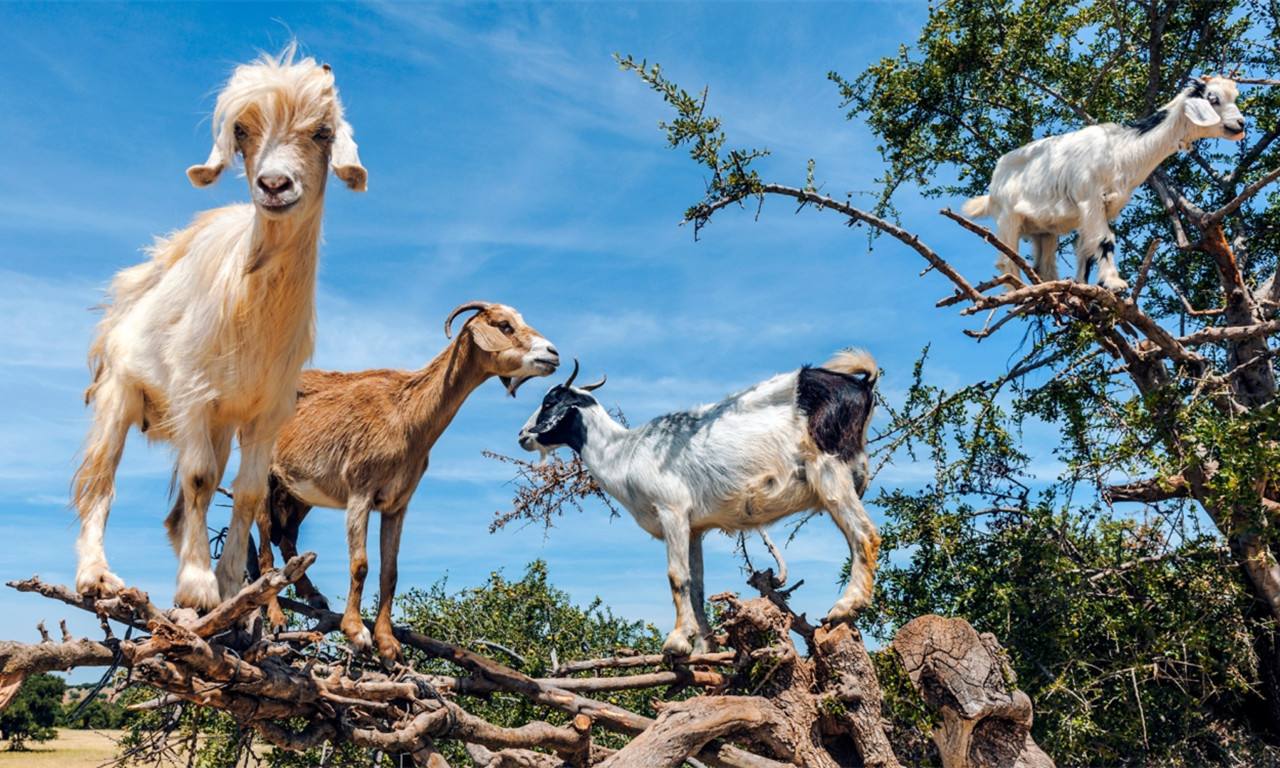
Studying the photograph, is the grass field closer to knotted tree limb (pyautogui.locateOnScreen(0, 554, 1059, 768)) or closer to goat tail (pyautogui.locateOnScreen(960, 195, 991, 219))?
knotted tree limb (pyautogui.locateOnScreen(0, 554, 1059, 768))

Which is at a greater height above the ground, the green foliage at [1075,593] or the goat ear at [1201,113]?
the goat ear at [1201,113]

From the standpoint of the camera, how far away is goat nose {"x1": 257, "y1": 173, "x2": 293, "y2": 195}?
370 centimetres

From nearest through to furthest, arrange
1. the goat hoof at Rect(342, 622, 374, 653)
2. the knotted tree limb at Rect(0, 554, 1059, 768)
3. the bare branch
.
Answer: the knotted tree limb at Rect(0, 554, 1059, 768), the goat hoof at Rect(342, 622, 374, 653), the bare branch

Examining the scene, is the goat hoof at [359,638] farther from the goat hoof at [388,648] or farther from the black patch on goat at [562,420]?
the black patch on goat at [562,420]

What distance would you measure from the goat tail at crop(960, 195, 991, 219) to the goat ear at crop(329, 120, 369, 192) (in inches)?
195

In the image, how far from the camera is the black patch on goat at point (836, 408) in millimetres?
5547

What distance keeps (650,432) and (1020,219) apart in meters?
3.09

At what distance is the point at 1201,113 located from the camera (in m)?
6.82

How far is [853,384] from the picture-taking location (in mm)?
5742

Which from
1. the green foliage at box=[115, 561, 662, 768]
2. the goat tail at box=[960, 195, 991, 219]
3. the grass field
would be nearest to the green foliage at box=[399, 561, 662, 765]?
the green foliage at box=[115, 561, 662, 768]

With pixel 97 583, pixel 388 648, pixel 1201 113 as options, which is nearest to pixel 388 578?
pixel 388 648

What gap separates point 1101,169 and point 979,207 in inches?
36.7

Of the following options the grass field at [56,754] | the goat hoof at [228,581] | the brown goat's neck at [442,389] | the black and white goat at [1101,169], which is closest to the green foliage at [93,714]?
the goat hoof at [228,581]

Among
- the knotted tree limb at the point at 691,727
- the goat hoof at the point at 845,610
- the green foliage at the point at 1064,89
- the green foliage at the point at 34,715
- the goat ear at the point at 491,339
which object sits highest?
the green foliage at the point at 1064,89
